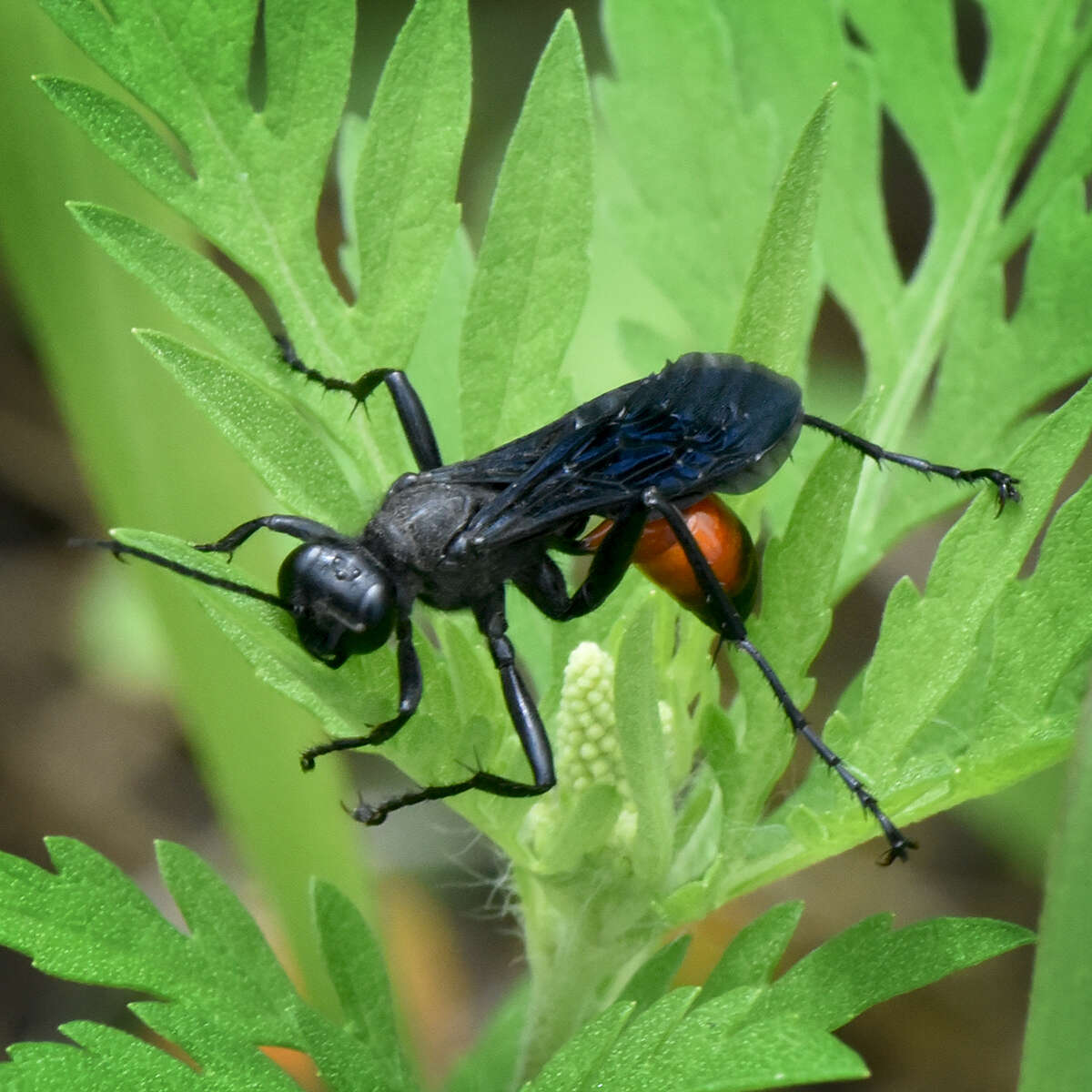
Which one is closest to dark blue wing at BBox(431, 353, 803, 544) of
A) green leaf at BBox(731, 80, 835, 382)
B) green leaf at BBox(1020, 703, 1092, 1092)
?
green leaf at BBox(731, 80, 835, 382)

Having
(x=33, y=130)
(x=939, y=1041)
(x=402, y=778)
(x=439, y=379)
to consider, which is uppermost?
(x=33, y=130)

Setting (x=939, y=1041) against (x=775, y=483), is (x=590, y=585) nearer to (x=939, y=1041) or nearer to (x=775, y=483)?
(x=775, y=483)

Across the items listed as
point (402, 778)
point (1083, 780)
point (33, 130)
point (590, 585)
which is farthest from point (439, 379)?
point (402, 778)

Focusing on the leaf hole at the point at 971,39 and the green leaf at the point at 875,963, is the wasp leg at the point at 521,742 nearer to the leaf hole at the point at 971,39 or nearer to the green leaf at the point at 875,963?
the green leaf at the point at 875,963

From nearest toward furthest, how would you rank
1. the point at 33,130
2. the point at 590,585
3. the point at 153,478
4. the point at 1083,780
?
the point at 1083,780
the point at 590,585
the point at 33,130
the point at 153,478

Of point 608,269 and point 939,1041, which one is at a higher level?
point 608,269

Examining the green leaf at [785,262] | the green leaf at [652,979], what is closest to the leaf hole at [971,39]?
the green leaf at [785,262]

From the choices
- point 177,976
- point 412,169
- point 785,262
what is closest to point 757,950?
point 177,976
